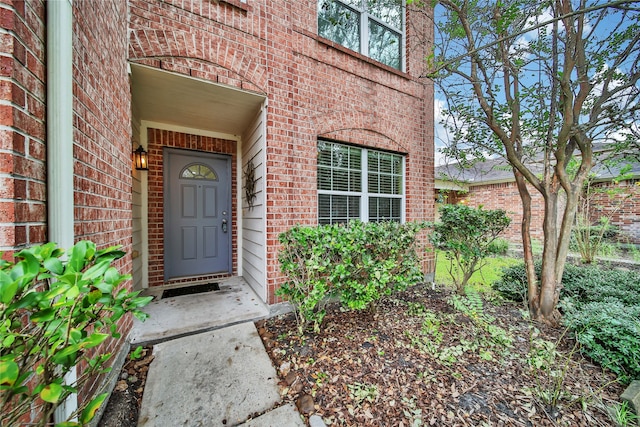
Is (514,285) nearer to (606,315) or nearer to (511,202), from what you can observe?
(606,315)

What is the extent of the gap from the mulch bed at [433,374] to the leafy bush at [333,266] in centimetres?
36

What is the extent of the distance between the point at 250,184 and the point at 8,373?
11.0 feet

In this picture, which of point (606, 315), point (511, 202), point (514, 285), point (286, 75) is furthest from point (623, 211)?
point (286, 75)

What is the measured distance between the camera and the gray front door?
388 centimetres

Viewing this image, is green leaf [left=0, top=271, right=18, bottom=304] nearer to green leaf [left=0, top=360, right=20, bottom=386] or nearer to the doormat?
green leaf [left=0, top=360, right=20, bottom=386]

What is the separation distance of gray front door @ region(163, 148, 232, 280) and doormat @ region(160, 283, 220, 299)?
37 cm

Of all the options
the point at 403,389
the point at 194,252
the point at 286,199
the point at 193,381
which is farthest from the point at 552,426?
the point at 194,252

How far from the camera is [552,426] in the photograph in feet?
5.14

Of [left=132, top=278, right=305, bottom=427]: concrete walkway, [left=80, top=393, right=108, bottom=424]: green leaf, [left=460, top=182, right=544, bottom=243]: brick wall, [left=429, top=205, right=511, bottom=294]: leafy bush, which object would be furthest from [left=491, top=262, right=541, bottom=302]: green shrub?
[left=460, top=182, right=544, bottom=243]: brick wall

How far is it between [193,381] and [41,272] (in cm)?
175

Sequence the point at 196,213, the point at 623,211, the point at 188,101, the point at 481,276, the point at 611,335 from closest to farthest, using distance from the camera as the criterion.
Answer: the point at 611,335 → the point at 188,101 → the point at 196,213 → the point at 481,276 → the point at 623,211

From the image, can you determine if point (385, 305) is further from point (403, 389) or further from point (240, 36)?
point (240, 36)

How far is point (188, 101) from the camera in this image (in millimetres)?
3088

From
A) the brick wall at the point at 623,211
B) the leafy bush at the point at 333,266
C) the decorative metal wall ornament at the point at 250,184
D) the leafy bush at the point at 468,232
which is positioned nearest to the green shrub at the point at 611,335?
the leafy bush at the point at 468,232
